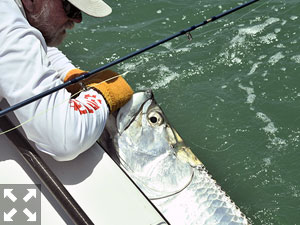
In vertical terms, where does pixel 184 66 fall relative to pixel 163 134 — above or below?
below

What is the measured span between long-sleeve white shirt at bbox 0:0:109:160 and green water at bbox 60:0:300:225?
154 centimetres

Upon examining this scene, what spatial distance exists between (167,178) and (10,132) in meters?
0.85

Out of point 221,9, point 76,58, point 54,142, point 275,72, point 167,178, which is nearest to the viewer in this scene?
point 54,142

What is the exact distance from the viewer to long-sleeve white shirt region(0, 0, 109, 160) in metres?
2.01

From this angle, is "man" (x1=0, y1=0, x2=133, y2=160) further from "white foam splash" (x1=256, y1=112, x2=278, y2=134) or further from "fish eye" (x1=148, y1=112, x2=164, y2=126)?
"white foam splash" (x1=256, y1=112, x2=278, y2=134)

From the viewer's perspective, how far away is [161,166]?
2613 mm

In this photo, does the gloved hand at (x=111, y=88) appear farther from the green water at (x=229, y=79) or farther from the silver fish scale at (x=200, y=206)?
the green water at (x=229, y=79)

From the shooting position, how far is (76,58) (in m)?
4.61

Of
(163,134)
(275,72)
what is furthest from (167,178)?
(275,72)

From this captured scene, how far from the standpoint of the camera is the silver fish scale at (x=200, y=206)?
2.47 metres

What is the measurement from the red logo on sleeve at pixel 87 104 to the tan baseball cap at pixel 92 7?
402 mm

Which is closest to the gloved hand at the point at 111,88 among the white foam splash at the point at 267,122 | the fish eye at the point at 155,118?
the fish eye at the point at 155,118

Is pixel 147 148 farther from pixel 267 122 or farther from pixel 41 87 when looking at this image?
pixel 267 122

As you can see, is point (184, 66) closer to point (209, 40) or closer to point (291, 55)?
point (209, 40)
